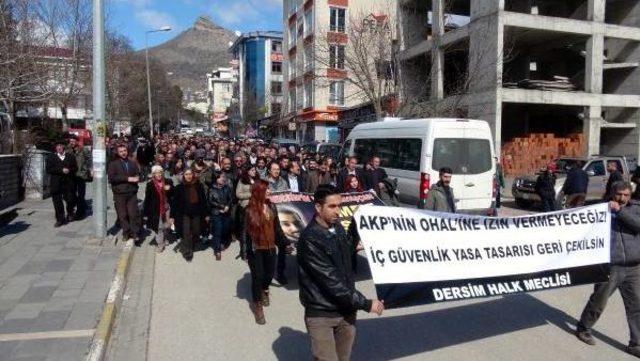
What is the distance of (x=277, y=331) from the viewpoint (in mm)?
5922

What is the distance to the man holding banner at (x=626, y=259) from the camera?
212 inches

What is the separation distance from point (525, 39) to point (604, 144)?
785 cm

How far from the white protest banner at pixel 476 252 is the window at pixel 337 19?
41.5m

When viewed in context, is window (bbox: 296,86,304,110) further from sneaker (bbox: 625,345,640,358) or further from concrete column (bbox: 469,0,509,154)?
sneaker (bbox: 625,345,640,358)

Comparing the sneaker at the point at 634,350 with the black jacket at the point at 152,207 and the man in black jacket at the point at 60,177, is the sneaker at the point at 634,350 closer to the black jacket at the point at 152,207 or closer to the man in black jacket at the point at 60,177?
the black jacket at the point at 152,207

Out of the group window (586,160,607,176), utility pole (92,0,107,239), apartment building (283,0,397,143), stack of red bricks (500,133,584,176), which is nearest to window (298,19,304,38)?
apartment building (283,0,397,143)

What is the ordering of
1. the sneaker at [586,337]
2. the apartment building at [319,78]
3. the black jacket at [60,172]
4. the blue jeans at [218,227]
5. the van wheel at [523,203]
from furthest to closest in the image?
1. the apartment building at [319,78]
2. the van wheel at [523,203]
3. the black jacket at [60,172]
4. the blue jeans at [218,227]
5. the sneaker at [586,337]

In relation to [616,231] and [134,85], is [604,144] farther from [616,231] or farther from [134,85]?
[134,85]

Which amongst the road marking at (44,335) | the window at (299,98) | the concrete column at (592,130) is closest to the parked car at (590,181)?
the concrete column at (592,130)

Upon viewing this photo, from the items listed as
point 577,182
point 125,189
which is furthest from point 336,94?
point 125,189

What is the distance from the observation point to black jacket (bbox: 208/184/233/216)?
378 inches

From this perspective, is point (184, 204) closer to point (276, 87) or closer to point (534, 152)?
point (534, 152)

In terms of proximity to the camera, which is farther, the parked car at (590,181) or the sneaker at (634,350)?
the parked car at (590,181)

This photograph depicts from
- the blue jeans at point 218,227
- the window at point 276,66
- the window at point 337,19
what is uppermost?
the window at point 276,66
